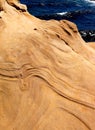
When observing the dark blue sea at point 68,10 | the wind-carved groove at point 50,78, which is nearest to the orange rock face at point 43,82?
the wind-carved groove at point 50,78

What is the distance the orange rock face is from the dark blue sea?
34.1 feet

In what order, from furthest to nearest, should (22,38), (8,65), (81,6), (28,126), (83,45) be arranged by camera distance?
(81,6)
(83,45)
(22,38)
(8,65)
(28,126)

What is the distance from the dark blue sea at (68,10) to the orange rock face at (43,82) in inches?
409

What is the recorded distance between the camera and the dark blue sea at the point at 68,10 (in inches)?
725

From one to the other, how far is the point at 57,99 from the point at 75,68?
0.83 metres

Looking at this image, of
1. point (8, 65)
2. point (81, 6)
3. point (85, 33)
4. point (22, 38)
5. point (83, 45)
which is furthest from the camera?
point (81, 6)

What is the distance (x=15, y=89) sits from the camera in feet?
19.8

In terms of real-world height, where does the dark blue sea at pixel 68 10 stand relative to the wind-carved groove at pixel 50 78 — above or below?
below

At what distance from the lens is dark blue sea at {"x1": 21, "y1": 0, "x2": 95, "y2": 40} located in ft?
60.4

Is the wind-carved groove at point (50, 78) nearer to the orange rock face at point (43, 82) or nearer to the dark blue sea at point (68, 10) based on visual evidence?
the orange rock face at point (43, 82)

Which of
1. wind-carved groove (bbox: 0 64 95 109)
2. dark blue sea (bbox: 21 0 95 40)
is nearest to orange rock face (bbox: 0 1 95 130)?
wind-carved groove (bbox: 0 64 95 109)

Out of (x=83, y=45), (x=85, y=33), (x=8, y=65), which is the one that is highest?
(x=8, y=65)

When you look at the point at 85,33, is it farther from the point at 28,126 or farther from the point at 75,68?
the point at 28,126

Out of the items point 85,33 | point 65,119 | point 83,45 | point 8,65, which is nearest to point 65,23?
point 83,45
